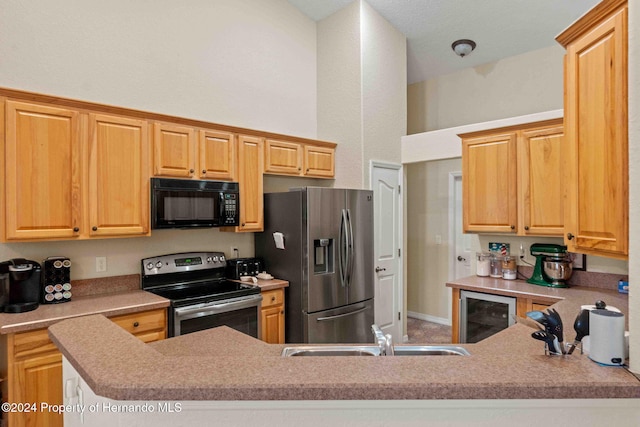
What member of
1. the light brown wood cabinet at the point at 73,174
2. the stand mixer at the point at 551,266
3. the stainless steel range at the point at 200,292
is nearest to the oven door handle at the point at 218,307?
the stainless steel range at the point at 200,292

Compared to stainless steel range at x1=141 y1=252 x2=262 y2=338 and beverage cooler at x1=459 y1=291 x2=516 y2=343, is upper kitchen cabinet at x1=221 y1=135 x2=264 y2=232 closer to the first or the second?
stainless steel range at x1=141 y1=252 x2=262 y2=338

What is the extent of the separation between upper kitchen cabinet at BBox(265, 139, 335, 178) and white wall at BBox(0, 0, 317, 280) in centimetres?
37

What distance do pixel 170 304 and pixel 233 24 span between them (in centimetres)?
276

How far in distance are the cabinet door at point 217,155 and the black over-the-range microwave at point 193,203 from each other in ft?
0.28

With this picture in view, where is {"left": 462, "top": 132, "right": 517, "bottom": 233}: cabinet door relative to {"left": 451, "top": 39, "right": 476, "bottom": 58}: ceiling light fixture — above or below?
below

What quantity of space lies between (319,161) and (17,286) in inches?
110

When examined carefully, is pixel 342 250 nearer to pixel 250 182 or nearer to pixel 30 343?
pixel 250 182

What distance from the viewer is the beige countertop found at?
2162 mm

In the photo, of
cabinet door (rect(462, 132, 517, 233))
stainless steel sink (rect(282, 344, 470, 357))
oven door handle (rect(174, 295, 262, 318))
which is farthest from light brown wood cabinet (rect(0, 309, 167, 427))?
cabinet door (rect(462, 132, 517, 233))

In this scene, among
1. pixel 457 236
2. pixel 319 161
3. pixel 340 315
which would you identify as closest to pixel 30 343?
pixel 340 315

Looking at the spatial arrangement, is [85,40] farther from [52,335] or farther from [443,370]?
[443,370]

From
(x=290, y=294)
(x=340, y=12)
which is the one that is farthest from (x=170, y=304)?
(x=340, y=12)

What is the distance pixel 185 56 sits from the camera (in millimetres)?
3447

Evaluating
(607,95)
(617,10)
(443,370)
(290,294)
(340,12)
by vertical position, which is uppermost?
(340,12)
